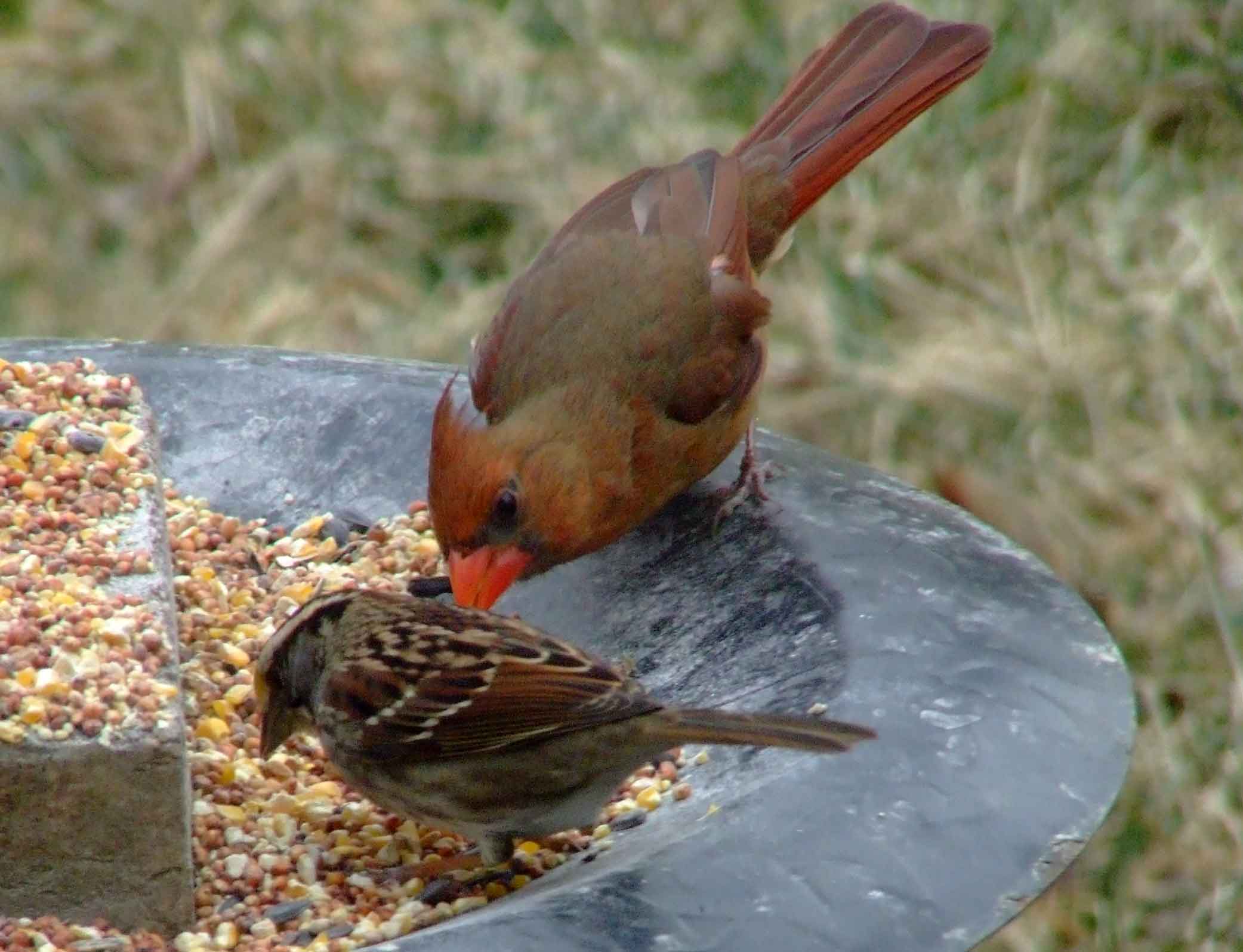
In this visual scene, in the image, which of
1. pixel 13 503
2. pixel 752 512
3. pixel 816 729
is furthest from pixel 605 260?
pixel 816 729

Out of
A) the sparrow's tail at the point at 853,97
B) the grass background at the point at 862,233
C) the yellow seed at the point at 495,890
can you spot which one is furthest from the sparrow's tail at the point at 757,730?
the grass background at the point at 862,233

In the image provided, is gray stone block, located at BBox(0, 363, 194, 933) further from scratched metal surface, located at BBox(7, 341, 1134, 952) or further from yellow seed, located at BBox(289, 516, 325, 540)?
yellow seed, located at BBox(289, 516, 325, 540)

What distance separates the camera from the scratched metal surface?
2.42 metres

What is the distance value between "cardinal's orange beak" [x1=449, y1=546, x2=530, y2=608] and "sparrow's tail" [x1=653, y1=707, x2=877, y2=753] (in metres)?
0.73

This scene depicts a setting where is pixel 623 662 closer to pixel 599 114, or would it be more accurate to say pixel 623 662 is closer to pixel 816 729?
pixel 816 729

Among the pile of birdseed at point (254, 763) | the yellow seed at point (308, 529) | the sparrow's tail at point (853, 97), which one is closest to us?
the pile of birdseed at point (254, 763)

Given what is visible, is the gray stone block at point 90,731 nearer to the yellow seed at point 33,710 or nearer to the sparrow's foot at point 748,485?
the yellow seed at point 33,710

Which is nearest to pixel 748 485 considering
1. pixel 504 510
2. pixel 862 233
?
pixel 504 510

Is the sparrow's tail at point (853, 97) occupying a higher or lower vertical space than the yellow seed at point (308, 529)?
higher

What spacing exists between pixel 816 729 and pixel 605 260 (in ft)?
6.15

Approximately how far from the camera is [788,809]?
2625 millimetres

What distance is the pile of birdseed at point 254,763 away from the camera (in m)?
2.83

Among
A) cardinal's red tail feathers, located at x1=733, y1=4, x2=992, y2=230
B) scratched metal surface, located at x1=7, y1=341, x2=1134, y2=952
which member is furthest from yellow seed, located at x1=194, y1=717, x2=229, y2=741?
cardinal's red tail feathers, located at x1=733, y1=4, x2=992, y2=230

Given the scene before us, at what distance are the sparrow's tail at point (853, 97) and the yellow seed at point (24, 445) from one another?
78.1 inches
